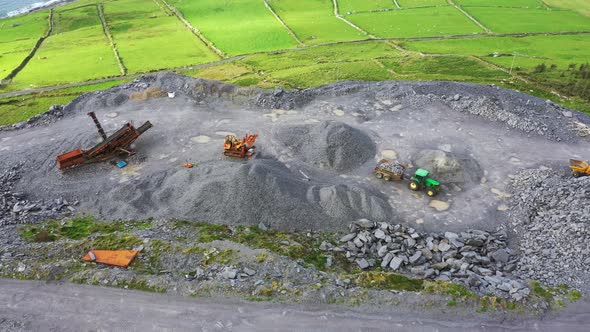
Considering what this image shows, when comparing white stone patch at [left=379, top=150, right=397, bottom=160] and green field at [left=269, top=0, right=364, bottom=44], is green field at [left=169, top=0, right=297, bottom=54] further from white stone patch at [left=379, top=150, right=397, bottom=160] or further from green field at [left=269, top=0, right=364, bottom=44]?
white stone patch at [left=379, top=150, right=397, bottom=160]

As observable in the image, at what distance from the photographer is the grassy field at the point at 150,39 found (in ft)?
225

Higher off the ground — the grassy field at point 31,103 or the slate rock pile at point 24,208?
the grassy field at point 31,103

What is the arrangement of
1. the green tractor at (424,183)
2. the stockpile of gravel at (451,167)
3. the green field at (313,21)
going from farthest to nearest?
1. the green field at (313,21)
2. the stockpile of gravel at (451,167)
3. the green tractor at (424,183)

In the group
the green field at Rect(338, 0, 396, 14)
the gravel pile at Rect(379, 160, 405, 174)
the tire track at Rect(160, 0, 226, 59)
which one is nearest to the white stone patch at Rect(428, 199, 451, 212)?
the gravel pile at Rect(379, 160, 405, 174)

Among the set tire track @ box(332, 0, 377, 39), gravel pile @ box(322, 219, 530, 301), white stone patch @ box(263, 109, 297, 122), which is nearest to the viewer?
gravel pile @ box(322, 219, 530, 301)

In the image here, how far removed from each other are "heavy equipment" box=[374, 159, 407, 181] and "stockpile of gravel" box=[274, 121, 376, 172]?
229 centimetres

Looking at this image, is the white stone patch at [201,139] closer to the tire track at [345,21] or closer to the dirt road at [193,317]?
the dirt road at [193,317]

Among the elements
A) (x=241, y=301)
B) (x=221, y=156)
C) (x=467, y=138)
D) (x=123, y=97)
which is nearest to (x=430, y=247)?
(x=241, y=301)

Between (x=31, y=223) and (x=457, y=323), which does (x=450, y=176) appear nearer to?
(x=457, y=323)

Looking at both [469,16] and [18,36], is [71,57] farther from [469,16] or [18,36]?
[469,16]

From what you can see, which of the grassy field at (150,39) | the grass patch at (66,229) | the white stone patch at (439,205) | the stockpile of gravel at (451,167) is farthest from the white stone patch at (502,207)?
the grassy field at (150,39)

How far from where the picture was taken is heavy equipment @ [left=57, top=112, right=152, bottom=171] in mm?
31234

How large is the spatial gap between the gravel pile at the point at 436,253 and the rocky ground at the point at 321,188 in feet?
0.33

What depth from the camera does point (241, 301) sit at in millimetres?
19453
